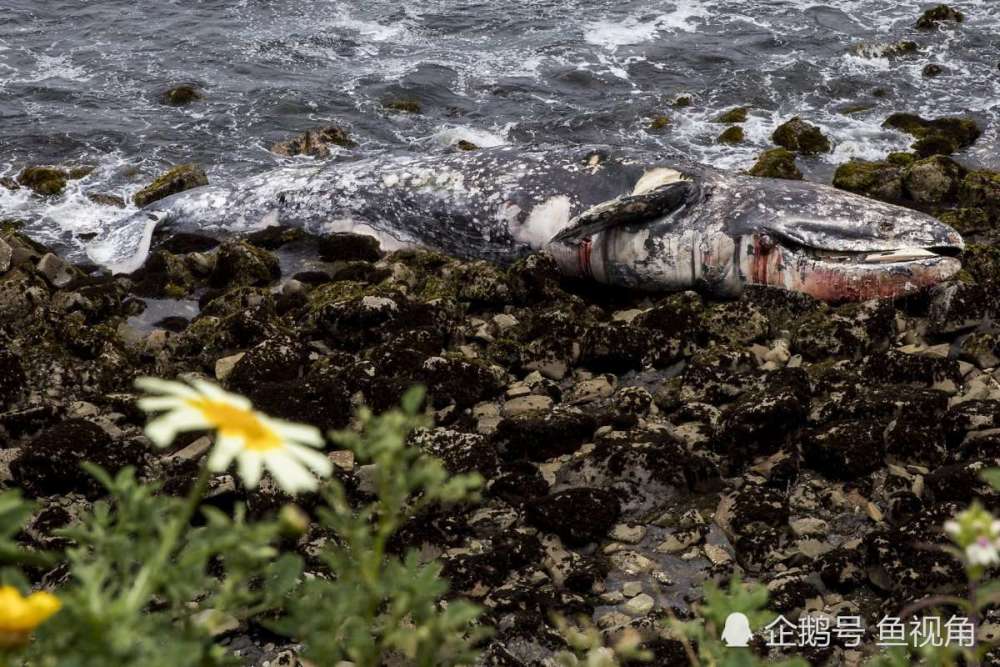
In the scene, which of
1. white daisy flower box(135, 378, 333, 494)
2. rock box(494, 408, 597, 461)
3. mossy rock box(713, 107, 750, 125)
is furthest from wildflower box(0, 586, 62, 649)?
mossy rock box(713, 107, 750, 125)

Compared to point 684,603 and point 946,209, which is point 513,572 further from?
point 946,209

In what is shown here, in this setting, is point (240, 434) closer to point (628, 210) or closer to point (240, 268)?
point (628, 210)

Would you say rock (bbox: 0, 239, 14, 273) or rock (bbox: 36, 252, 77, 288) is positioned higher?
rock (bbox: 0, 239, 14, 273)

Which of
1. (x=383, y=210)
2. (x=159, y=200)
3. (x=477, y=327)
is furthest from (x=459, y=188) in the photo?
(x=159, y=200)

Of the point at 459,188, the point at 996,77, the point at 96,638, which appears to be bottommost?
the point at 996,77

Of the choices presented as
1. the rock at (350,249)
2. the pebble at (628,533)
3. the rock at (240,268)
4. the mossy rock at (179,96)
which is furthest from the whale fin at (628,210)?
the mossy rock at (179,96)

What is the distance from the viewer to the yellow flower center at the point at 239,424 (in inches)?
81.4

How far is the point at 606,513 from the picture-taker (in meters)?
6.11

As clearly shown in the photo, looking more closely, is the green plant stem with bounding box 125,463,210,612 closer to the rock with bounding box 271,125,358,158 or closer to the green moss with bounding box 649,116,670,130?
the rock with bounding box 271,125,358,158

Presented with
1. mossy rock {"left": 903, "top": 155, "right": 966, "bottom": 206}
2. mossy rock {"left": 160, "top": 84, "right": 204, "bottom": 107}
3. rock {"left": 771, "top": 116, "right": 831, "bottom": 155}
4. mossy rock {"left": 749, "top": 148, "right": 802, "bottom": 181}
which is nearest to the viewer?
mossy rock {"left": 903, "top": 155, "right": 966, "bottom": 206}

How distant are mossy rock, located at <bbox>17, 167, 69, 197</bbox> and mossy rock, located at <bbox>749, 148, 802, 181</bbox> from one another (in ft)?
28.5

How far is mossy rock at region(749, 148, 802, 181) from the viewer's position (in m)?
13.4

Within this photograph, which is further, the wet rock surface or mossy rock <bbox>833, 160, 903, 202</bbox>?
mossy rock <bbox>833, 160, 903, 202</bbox>

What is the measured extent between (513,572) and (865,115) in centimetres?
1244
